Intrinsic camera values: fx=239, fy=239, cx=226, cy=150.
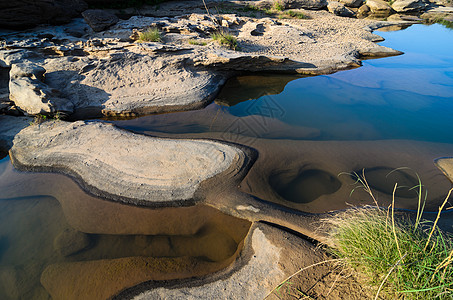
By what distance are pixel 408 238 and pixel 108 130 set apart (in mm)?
5290

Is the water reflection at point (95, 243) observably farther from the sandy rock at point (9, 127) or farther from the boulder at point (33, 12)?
the boulder at point (33, 12)

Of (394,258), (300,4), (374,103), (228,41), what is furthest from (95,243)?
(300,4)

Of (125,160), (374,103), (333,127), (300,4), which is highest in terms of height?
(300,4)

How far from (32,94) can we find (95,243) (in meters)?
4.48

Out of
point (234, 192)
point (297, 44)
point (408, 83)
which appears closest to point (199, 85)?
point (234, 192)

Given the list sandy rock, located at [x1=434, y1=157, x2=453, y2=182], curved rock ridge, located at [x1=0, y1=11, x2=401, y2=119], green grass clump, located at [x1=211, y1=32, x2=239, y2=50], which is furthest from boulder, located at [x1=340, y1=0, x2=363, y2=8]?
sandy rock, located at [x1=434, y1=157, x2=453, y2=182]

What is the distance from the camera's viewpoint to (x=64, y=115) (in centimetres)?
576

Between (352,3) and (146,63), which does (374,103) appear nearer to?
(146,63)

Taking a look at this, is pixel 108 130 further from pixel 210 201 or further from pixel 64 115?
pixel 210 201

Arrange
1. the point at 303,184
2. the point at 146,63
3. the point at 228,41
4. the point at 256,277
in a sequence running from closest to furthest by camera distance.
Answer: the point at 256,277
the point at 303,184
the point at 146,63
the point at 228,41

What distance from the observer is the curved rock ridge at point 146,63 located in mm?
6109

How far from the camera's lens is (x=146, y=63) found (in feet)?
23.5

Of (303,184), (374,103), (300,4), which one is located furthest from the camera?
(300,4)

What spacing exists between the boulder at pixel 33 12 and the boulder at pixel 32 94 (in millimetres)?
5654
